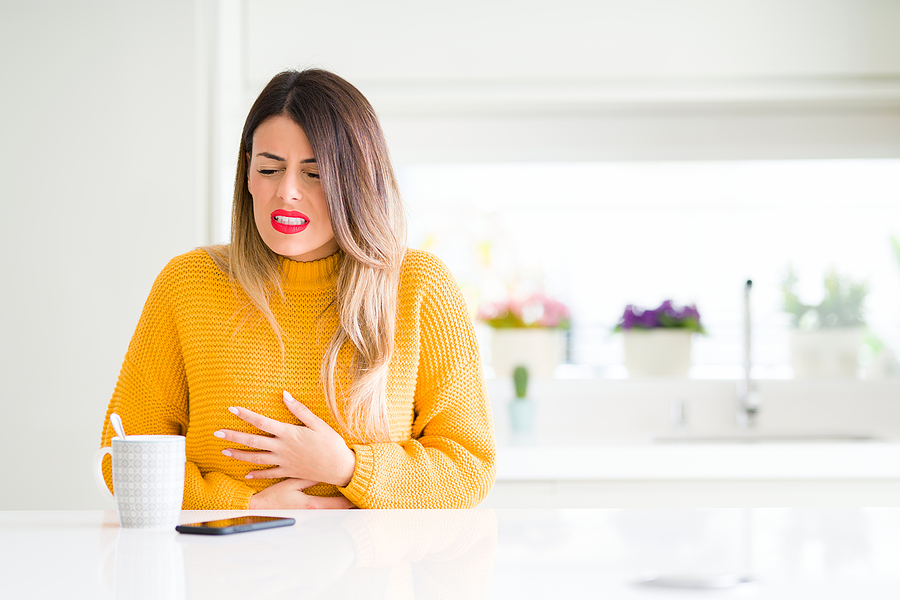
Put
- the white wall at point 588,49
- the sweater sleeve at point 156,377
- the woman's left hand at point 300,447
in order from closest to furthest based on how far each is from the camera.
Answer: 1. the woman's left hand at point 300,447
2. the sweater sleeve at point 156,377
3. the white wall at point 588,49

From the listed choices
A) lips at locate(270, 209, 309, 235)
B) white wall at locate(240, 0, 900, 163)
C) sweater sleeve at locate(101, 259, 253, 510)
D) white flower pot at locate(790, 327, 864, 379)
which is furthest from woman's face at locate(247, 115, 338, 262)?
white flower pot at locate(790, 327, 864, 379)

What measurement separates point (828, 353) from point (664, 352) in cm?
55

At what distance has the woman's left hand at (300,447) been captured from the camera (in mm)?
1145

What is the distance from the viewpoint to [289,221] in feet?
4.03

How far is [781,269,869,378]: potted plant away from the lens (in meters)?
2.59

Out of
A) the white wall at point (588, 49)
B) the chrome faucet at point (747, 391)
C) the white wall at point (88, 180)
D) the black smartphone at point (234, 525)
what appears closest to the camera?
the black smartphone at point (234, 525)

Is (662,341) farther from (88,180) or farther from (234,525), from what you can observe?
(234,525)

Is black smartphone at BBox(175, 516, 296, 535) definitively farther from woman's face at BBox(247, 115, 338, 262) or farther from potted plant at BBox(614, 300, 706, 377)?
potted plant at BBox(614, 300, 706, 377)

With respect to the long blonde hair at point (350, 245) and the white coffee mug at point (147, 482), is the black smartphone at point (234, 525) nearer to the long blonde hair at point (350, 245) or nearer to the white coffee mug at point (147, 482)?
the white coffee mug at point (147, 482)

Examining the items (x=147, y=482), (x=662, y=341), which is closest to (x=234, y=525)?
(x=147, y=482)

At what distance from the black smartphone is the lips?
49 cm

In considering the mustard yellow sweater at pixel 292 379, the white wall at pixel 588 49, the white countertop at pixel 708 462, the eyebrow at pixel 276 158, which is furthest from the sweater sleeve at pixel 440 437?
the white wall at pixel 588 49

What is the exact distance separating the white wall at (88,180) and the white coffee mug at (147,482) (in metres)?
1.34

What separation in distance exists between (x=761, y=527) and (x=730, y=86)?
1.73 metres
